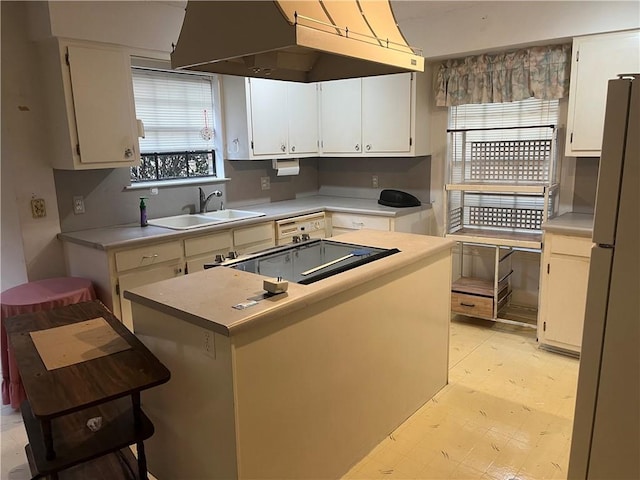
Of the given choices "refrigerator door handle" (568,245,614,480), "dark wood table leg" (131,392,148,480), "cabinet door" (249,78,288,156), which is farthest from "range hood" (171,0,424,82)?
"cabinet door" (249,78,288,156)

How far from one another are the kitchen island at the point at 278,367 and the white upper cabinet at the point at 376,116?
1938 millimetres

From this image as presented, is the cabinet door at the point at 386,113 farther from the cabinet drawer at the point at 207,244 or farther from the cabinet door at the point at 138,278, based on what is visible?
the cabinet door at the point at 138,278

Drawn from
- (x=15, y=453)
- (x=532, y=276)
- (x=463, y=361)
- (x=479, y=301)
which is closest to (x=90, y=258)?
(x=15, y=453)

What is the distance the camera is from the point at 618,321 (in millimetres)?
1504

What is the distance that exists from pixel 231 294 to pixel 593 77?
2827 mm

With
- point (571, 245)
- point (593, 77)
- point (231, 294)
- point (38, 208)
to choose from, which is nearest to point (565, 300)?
point (571, 245)

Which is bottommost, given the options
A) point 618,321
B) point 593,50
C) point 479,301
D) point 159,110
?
point 479,301

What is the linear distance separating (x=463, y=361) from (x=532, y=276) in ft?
4.09

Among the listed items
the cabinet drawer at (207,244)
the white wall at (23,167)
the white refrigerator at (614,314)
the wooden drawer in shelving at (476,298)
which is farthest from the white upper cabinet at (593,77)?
the white wall at (23,167)

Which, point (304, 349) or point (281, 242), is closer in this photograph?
point (304, 349)

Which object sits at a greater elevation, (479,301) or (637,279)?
(637,279)

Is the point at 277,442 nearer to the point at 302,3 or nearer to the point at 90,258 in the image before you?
the point at 302,3

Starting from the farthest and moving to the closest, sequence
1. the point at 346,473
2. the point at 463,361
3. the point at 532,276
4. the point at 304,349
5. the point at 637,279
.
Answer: the point at 532,276 < the point at 463,361 < the point at 346,473 < the point at 304,349 < the point at 637,279

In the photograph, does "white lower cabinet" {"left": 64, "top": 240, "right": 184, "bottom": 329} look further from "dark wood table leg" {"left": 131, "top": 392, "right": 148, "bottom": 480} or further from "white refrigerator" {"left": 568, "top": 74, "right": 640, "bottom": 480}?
"white refrigerator" {"left": 568, "top": 74, "right": 640, "bottom": 480}
